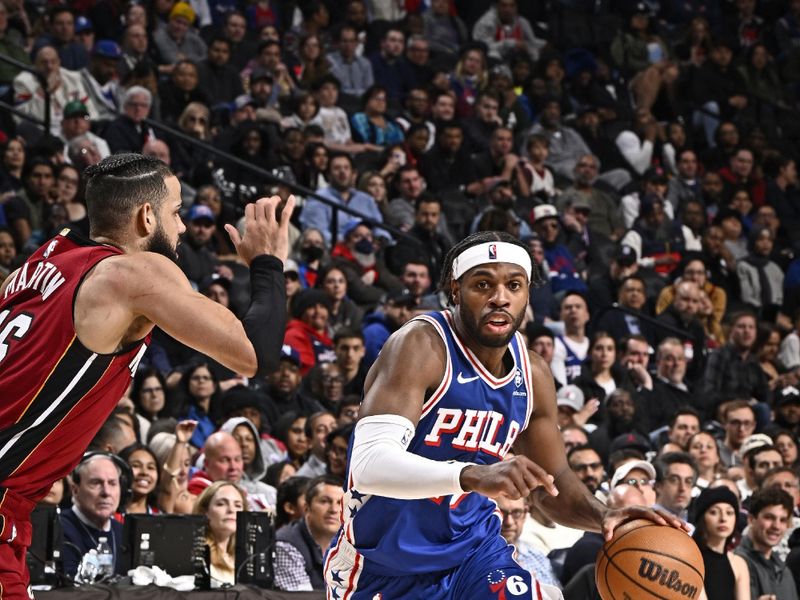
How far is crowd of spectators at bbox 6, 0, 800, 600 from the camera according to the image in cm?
834

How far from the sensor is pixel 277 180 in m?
12.0

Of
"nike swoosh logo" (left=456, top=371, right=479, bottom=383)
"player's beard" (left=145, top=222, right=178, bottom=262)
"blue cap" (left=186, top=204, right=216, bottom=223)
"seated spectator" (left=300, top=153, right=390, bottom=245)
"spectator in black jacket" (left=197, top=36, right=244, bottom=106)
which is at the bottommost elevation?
"nike swoosh logo" (left=456, top=371, right=479, bottom=383)

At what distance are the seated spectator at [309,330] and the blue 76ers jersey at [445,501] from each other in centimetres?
644

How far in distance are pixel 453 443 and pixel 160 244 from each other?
1.19 metres

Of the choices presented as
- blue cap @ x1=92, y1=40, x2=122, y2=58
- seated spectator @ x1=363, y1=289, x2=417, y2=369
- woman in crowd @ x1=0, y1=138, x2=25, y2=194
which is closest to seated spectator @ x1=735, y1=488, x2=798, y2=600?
seated spectator @ x1=363, y1=289, x2=417, y2=369

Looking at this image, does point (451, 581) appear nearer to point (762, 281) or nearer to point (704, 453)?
point (704, 453)

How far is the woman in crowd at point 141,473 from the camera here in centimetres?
749

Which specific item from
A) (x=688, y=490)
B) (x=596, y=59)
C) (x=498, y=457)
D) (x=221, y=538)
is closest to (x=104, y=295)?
(x=498, y=457)

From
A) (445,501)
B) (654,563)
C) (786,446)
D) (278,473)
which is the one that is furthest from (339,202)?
(654,563)

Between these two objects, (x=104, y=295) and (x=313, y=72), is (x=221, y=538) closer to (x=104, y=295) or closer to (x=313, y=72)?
(x=104, y=295)

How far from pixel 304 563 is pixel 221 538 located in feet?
1.58

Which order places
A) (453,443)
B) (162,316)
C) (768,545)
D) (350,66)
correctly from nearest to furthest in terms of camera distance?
1. (162,316)
2. (453,443)
3. (768,545)
4. (350,66)

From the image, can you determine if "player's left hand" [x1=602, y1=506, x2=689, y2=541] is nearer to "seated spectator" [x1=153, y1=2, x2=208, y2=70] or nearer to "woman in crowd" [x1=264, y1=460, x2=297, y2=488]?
"woman in crowd" [x1=264, y1=460, x2=297, y2=488]

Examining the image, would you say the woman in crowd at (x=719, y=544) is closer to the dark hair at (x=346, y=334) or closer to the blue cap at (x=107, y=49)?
the dark hair at (x=346, y=334)
